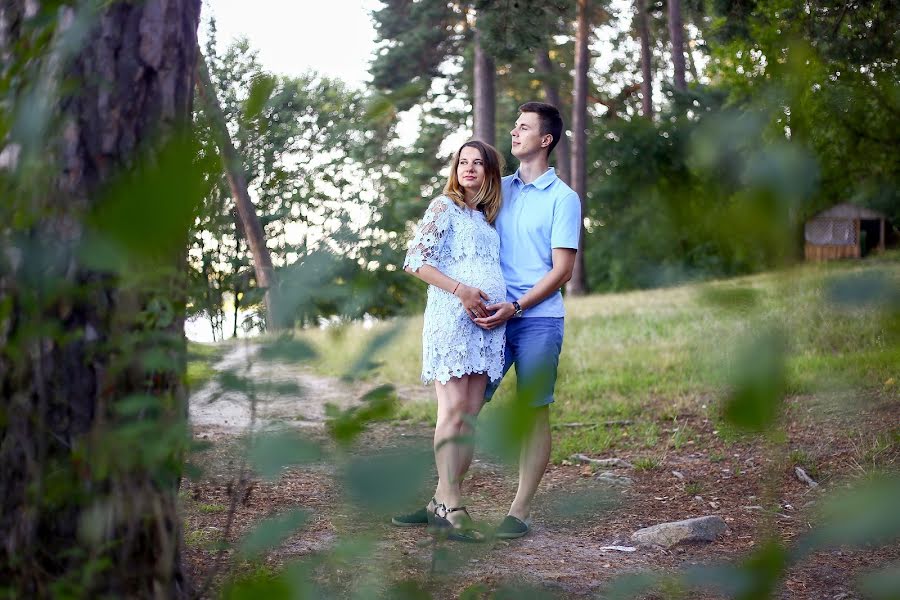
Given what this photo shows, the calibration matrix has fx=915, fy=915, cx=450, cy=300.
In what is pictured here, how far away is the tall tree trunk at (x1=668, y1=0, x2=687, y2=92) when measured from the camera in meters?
24.3

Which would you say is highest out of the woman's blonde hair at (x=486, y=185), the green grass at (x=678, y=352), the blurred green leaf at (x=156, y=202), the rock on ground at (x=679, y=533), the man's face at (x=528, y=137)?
the man's face at (x=528, y=137)

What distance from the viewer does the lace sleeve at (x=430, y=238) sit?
13.1ft

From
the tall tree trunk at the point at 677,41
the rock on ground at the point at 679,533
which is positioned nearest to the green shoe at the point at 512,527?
the rock on ground at the point at 679,533

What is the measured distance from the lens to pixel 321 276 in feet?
3.70

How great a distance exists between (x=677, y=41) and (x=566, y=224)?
73.5 ft

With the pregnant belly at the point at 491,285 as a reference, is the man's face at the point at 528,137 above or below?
above

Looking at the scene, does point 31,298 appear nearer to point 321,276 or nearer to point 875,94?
point 321,276

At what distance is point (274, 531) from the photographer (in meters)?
0.92

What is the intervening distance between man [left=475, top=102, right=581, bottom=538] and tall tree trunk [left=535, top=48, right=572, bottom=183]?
18480 millimetres

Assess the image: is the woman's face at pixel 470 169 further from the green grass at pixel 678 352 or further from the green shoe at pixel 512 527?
the green shoe at pixel 512 527

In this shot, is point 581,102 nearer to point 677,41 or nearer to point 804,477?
point 677,41

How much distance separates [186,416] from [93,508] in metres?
0.26

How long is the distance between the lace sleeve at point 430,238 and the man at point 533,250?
32 cm

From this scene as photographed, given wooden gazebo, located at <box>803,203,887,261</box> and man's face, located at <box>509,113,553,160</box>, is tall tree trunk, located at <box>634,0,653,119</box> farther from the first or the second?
wooden gazebo, located at <box>803,203,887,261</box>
